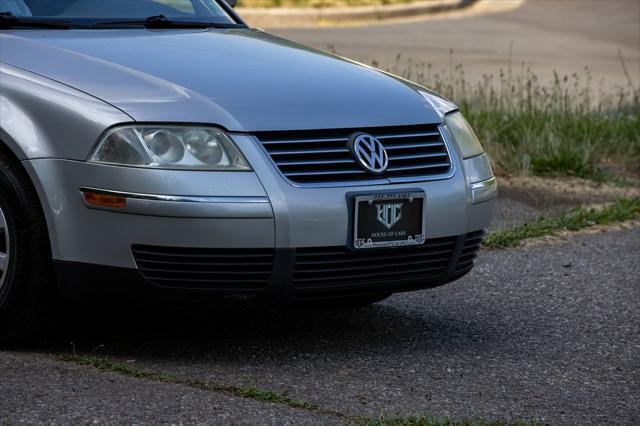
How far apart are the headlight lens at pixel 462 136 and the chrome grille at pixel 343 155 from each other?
141 millimetres

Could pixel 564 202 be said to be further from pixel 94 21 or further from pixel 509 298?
pixel 94 21

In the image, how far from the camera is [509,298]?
19.6 ft

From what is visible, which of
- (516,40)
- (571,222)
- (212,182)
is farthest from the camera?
(516,40)

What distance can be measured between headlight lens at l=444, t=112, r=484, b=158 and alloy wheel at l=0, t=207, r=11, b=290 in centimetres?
162

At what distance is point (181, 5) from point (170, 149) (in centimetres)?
162

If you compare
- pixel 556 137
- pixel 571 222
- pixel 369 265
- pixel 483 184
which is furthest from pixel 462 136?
pixel 556 137

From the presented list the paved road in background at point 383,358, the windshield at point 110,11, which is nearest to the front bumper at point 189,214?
the paved road in background at point 383,358

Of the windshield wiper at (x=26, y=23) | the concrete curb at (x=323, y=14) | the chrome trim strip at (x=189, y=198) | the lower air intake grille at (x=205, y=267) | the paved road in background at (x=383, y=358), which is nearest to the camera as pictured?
the paved road in background at (x=383, y=358)

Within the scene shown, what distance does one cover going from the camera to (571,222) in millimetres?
7562

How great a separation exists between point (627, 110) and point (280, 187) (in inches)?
Answer: 247

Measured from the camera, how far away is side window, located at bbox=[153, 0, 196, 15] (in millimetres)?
5875

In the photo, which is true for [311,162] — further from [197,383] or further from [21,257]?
[21,257]

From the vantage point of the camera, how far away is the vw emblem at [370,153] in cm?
466

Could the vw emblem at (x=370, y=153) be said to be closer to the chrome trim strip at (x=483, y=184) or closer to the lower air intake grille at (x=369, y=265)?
the lower air intake grille at (x=369, y=265)
